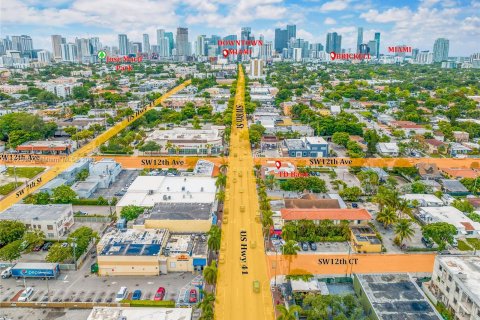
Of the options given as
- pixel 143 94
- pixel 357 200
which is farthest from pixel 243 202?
pixel 143 94

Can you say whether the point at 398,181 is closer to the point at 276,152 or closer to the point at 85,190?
the point at 276,152

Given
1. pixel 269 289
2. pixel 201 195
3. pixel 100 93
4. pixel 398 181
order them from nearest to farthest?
pixel 269 289 < pixel 201 195 < pixel 398 181 < pixel 100 93

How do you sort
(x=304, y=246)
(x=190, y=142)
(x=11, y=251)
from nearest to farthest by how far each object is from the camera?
(x=11, y=251) → (x=304, y=246) → (x=190, y=142)

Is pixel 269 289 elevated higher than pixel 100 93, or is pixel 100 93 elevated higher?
pixel 100 93

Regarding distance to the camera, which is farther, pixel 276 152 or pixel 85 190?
pixel 276 152

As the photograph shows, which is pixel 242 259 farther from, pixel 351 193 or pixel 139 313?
pixel 351 193

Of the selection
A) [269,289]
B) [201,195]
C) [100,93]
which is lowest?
[269,289]

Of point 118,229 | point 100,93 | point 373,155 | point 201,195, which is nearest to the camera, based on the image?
point 118,229
